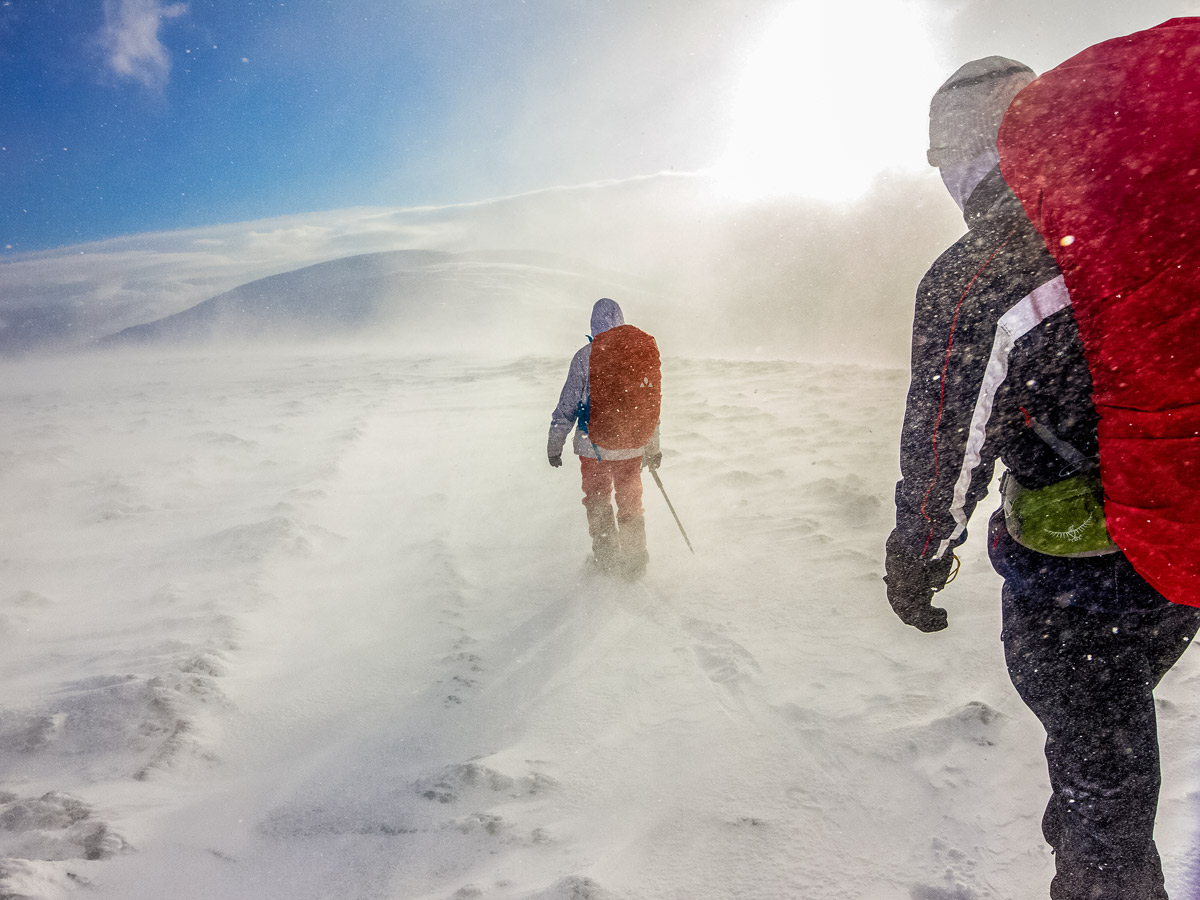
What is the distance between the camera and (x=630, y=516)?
147 inches

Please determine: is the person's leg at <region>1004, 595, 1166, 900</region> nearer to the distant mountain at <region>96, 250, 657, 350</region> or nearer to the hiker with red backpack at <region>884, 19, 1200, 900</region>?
the hiker with red backpack at <region>884, 19, 1200, 900</region>

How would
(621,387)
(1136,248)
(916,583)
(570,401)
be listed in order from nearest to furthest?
(1136,248) < (916,583) < (621,387) < (570,401)

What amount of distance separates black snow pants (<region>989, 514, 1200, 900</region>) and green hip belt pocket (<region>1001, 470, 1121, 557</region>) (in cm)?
7

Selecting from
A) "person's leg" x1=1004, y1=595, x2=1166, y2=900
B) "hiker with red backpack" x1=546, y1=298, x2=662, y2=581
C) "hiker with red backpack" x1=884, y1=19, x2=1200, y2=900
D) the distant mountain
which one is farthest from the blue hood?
the distant mountain

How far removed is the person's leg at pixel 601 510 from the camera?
373 cm

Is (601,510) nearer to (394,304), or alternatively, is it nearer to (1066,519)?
(1066,519)

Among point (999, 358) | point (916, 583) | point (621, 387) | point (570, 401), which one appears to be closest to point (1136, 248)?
point (999, 358)

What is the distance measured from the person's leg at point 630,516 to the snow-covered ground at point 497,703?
163 mm

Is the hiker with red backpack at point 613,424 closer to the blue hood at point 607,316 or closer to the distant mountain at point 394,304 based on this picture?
the blue hood at point 607,316

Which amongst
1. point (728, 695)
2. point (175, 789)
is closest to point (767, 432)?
point (728, 695)

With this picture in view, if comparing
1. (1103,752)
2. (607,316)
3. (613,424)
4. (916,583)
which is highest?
(607,316)

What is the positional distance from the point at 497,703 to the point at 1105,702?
219cm

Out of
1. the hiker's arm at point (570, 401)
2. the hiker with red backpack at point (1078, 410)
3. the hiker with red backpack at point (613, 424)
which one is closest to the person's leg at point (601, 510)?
the hiker with red backpack at point (613, 424)

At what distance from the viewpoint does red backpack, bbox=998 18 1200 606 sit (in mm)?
882
